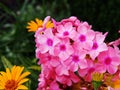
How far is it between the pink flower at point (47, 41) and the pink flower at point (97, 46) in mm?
159

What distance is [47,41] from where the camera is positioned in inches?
89.9

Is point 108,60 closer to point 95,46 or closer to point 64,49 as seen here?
point 95,46

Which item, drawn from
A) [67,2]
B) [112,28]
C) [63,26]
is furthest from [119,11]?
[63,26]

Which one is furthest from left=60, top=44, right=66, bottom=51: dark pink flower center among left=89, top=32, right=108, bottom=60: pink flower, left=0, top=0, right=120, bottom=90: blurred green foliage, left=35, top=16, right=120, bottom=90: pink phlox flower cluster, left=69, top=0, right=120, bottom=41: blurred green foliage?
left=69, top=0, right=120, bottom=41: blurred green foliage

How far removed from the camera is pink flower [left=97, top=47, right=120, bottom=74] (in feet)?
7.37

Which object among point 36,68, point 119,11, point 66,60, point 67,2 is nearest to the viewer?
point 66,60

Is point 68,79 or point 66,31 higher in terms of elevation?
point 66,31

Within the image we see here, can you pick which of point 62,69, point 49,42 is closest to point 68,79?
point 62,69

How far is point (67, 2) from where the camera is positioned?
580cm

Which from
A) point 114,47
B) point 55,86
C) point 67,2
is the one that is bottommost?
point 55,86

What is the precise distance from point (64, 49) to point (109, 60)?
8.3 inches

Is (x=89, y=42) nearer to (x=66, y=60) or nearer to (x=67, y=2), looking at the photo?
(x=66, y=60)

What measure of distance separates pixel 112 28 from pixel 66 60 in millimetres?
3162

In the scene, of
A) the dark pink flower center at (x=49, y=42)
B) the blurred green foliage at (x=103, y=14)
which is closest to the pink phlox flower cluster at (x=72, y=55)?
the dark pink flower center at (x=49, y=42)
